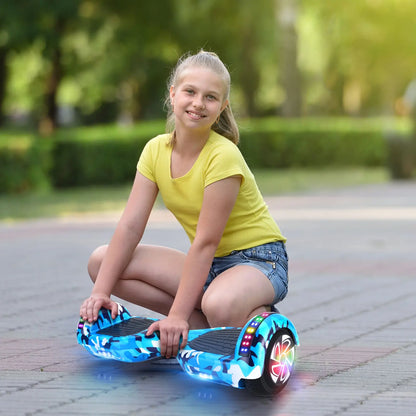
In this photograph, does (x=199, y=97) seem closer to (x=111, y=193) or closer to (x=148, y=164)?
(x=148, y=164)

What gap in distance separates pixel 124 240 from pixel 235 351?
89 cm

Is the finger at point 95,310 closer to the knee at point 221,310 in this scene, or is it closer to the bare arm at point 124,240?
the bare arm at point 124,240

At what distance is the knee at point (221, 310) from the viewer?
4043 mm

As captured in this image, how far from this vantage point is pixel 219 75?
13.6 feet

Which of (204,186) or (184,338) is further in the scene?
(204,186)

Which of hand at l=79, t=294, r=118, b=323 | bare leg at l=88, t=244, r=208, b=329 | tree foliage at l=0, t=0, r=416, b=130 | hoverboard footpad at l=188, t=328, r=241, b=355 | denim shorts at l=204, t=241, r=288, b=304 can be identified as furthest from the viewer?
tree foliage at l=0, t=0, r=416, b=130

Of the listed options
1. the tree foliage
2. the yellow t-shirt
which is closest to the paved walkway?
the yellow t-shirt

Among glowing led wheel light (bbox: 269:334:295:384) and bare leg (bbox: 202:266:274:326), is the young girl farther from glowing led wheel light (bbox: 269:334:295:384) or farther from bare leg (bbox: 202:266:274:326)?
glowing led wheel light (bbox: 269:334:295:384)

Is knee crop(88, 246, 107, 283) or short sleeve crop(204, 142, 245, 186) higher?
short sleeve crop(204, 142, 245, 186)

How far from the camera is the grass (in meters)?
13.3

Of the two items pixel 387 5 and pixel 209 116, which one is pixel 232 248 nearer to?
pixel 209 116

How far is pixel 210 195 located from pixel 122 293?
760mm

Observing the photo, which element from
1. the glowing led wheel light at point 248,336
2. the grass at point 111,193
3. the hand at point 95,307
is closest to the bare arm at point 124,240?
the hand at point 95,307

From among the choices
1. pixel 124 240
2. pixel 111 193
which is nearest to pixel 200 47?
pixel 111 193
